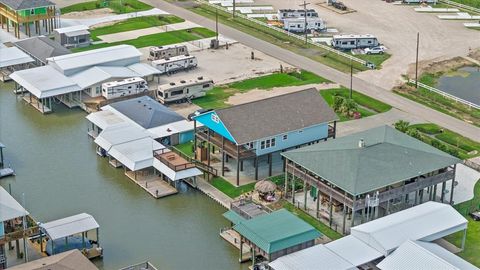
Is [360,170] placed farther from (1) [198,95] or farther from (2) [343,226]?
(1) [198,95]

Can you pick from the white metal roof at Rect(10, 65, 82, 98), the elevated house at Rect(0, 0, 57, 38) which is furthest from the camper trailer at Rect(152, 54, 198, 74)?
the elevated house at Rect(0, 0, 57, 38)

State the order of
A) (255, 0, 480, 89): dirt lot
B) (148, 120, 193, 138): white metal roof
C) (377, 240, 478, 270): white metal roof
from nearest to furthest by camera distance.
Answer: (377, 240, 478, 270): white metal roof, (148, 120, 193, 138): white metal roof, (255, 0, 480, 89): dirt lot

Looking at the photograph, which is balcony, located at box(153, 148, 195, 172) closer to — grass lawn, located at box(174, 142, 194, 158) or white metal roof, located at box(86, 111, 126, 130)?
grass lawn, located at box(174, 142, 194, 158)

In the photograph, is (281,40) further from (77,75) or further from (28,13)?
(28,13)

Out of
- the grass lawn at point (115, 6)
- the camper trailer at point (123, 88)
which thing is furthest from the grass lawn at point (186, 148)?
the grass lawn at point (115, 6)

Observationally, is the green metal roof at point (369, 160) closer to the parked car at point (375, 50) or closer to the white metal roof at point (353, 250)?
the white metal roof at point (353, 250)

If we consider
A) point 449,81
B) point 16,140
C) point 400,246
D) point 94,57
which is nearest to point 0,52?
point 94,57
